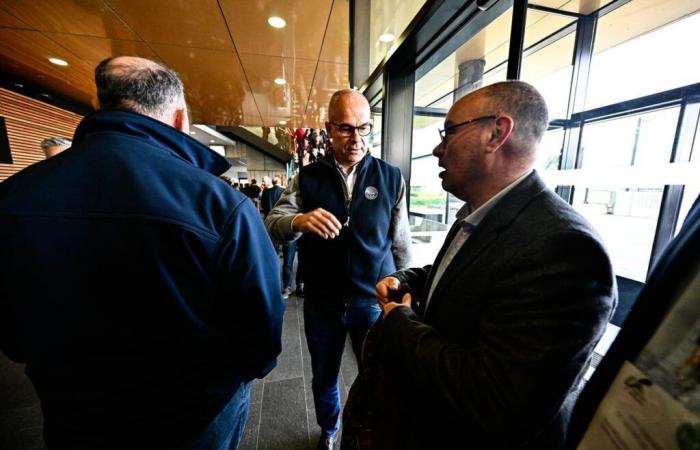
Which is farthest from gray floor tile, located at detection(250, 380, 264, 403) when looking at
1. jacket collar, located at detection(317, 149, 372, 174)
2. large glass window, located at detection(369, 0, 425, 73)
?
large glass window, located at detection(369, 0, 425, 73)

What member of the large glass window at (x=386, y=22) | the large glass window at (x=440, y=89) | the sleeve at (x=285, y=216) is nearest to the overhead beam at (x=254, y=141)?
the large glass window at (x=440, y=89)

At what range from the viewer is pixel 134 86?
78cm

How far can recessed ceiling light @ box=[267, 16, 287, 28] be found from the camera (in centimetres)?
262

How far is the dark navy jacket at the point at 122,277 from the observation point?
669 mm

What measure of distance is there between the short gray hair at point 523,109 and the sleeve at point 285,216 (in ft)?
3.04

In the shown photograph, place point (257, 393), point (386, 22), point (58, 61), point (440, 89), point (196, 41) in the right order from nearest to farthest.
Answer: point (257, 393)
point (386, 22)
point (196, 41)
point (440, 89)
point (58, 61)

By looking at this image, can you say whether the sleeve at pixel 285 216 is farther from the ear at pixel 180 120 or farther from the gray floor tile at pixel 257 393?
the gray floor tile at pixel 257 393

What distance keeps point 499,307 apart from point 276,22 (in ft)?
10.8

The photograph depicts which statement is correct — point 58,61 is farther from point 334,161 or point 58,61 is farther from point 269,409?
point 269,409

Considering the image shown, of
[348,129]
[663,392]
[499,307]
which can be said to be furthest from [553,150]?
[663,392]

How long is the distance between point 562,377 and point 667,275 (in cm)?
31

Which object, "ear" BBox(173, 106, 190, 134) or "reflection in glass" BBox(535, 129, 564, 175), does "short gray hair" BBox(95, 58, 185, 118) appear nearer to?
"ear" BBox(173, 106, 190, 134)

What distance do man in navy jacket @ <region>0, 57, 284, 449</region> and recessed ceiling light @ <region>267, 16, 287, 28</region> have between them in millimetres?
2396

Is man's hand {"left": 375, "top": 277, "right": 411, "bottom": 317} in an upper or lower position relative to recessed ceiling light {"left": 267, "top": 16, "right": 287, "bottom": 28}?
lower
